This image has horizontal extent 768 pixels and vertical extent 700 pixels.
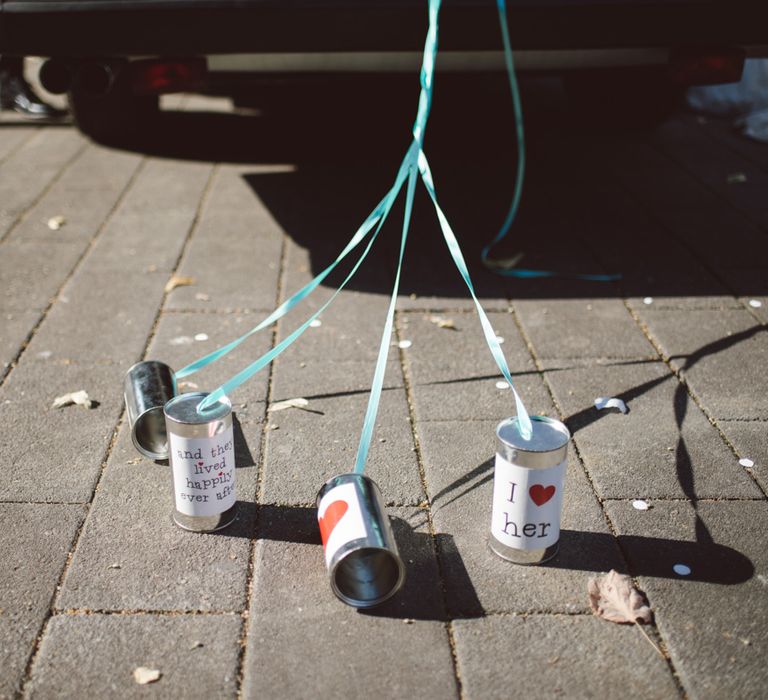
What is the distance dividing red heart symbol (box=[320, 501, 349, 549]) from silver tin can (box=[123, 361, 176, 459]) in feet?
2.19

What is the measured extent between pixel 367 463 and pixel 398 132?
3.54 metres

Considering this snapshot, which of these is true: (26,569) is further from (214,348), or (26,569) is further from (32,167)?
(32,167)

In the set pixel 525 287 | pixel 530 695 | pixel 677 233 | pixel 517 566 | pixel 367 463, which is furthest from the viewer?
pixel 677 233

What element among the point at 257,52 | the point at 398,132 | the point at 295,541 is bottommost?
the point at 398,132

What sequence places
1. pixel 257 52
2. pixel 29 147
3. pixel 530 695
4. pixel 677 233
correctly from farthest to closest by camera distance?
pixel 29 147
pixel 677 233
pixel 257 52
pixel 530 695

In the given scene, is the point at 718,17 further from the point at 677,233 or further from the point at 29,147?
the point at 29,147

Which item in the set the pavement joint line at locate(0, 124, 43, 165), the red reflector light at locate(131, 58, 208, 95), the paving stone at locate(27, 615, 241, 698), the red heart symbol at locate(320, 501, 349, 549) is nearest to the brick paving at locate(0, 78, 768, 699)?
the paving stone at locate(27, 615, 241, 698)

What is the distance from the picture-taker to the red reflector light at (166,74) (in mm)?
3658

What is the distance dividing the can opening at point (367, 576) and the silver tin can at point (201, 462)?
1.24ft

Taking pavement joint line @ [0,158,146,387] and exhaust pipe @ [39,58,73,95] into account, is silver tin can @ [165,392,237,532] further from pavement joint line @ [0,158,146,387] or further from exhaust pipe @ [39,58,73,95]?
exhaust pipe @ [39,58,73,95]

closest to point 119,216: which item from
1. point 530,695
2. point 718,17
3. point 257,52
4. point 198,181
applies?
point 198,181

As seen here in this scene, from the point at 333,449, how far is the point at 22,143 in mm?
4095

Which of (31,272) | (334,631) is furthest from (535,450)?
(31,272)

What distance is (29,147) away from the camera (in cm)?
571
